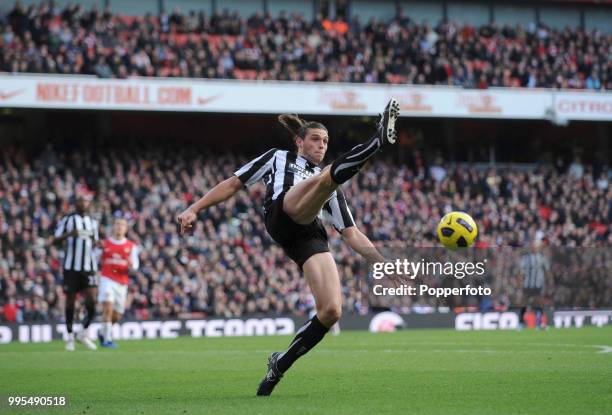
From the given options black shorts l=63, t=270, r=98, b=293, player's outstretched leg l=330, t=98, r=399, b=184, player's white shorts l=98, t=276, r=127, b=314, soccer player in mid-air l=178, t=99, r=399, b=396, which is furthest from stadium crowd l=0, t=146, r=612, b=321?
player's outstretched leg l=330, t=98, r=399, b=184

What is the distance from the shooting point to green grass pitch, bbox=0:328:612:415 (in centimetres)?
758

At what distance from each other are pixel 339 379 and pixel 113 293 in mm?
8771

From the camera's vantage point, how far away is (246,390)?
9.21m

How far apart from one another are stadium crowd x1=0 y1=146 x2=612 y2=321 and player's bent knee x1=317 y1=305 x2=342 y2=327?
16587mm

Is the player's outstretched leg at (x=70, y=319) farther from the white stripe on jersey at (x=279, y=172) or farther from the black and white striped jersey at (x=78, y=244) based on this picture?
the white stripe on jersey at (x=279, y=172)

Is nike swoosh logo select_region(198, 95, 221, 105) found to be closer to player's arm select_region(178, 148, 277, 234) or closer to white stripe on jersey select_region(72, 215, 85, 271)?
white stripe on jersey select_region(72, 215, 85, 271)

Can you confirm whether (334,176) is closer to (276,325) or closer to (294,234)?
(294,234)

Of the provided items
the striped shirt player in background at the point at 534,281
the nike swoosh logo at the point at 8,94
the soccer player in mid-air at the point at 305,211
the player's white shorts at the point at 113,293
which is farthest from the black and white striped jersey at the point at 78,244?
the nike swoosh logo at the point at 8,94

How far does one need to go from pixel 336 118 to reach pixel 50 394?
28.4 meters

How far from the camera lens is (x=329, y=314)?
8422mm

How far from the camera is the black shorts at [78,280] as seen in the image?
58.1ft

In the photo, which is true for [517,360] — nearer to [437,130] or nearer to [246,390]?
[246,390]

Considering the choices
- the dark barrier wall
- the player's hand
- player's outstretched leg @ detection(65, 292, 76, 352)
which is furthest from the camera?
the dark barrier wall

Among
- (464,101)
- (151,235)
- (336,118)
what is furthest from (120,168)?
(464,101)
